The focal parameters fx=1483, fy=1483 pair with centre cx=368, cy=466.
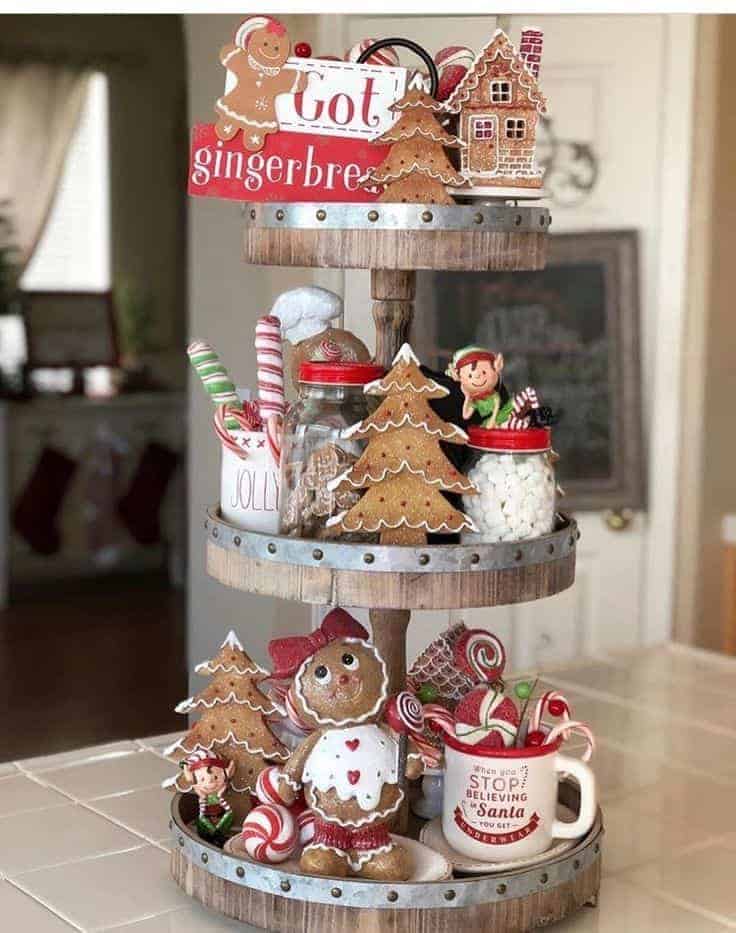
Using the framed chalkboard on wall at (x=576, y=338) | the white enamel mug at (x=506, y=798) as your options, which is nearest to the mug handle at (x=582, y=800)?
the white enamel mug at (x=506, y=798)

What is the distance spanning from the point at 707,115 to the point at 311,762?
224cm

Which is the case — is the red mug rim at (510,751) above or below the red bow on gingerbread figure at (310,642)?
below

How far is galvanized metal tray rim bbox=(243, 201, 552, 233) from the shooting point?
1.18 meters

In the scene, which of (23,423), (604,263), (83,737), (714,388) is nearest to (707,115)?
(604,263)

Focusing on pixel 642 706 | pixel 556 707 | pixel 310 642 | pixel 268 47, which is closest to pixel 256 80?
pixel 268 47

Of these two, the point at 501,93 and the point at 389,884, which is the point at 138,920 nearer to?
the point at 389,884

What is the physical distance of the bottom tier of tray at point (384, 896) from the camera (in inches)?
46.0

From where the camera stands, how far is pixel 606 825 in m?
1.48

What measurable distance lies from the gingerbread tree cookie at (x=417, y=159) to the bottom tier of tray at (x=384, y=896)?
A: 547 millimetres

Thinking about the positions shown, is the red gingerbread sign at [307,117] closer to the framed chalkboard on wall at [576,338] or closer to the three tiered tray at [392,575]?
the three tiered tray at [392,575]

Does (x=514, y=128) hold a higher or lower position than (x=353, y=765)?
higher

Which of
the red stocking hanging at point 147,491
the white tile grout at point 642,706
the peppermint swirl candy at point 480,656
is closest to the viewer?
the peppermint swirl candy at point 480,656

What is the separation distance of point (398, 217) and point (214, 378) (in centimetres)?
21

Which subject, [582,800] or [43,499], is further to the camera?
[43,499]
